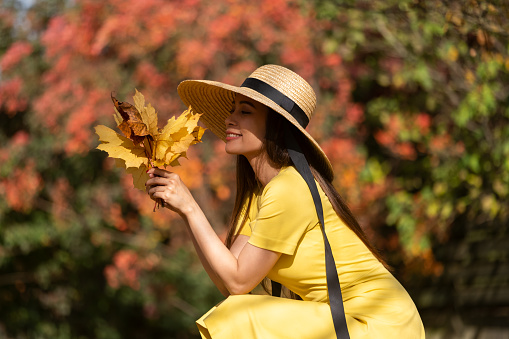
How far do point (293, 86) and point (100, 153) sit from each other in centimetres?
505

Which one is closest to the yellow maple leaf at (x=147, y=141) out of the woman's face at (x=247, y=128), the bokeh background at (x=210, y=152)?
the woman's face at (x=247, y=128)

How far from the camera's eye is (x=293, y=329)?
6.54ft

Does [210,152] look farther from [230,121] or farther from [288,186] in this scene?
[288,186]

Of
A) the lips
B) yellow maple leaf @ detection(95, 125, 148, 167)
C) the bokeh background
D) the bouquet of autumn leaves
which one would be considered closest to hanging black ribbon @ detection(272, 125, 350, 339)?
the lips

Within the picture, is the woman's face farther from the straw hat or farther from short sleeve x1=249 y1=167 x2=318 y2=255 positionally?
short sleeve x1=249 y1=167 x2=318 y2=255

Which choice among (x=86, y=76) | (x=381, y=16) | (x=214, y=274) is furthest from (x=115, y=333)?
(x=214, y=274)

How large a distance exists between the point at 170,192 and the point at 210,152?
4.06 metres

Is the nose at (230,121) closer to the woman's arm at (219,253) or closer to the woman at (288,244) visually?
the woman at (288,244)

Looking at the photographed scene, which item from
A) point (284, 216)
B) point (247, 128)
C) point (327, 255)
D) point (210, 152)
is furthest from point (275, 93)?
point (210, 152)

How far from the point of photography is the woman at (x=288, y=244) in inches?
79.0

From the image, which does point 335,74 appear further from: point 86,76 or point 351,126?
point 86,76

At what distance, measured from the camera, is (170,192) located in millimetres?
2049

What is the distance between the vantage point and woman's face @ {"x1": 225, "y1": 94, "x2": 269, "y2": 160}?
224cm

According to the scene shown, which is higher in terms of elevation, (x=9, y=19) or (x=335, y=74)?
(x=9, y=19)
